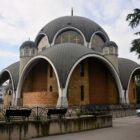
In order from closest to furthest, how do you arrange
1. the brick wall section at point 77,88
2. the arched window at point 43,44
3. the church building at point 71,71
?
1. the church building at point 71,71
2. the brick wall section at point 77,88
3. the arched window at point 43,44

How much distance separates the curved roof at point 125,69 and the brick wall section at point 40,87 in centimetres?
972

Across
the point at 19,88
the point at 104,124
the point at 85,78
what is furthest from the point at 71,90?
the point at 104,124

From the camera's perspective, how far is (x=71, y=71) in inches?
1123

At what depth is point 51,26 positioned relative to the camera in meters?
41.7

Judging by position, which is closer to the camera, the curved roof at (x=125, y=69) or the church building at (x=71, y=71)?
the church building at (x=71, y=71)

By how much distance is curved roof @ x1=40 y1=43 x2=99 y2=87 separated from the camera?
28328mm

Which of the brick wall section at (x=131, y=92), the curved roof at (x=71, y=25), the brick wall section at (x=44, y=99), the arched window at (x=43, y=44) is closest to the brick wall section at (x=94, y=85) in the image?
the brick wall section at (x=44, y=99)

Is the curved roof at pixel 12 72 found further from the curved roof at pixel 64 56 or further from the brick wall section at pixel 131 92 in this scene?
the brick wall section at pixel 131 92

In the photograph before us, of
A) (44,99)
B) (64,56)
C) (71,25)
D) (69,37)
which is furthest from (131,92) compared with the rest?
(44,99)

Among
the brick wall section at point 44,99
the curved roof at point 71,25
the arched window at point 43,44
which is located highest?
the curved roof at point 71,25

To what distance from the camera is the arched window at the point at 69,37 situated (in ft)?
129

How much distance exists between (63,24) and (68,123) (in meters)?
28.9

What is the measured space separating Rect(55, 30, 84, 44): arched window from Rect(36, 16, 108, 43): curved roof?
2.58ft

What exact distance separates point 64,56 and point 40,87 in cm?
598
